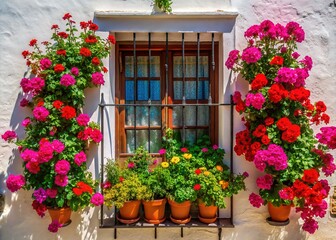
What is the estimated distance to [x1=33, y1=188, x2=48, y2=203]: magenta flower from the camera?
8.92ft

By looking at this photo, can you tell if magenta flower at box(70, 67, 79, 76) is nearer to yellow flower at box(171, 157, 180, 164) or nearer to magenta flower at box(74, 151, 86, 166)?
magenta flower at box(74, 151, 86, 166)

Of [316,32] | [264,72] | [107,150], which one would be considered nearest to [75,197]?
[107,150]

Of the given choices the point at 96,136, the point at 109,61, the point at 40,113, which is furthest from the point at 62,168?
the point at 109,61

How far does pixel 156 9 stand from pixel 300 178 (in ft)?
6.85

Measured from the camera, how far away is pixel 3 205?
120 inches

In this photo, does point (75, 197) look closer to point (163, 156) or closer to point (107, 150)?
point (107, 150)

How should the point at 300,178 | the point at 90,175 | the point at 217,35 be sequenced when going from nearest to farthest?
the point at 300,178 → the point at 90,175 → the point at 217,35

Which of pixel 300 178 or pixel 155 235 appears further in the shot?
pixel 155 235

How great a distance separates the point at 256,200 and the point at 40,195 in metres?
1.96

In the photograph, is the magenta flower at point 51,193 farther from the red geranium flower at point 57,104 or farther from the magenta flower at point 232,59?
the magenta flower at point 232,59

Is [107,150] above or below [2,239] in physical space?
above

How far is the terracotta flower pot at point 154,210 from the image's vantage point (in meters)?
2.93

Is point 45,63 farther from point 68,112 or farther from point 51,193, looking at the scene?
point 51,193

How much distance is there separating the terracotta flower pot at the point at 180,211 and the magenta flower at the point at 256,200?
1.93 feet
